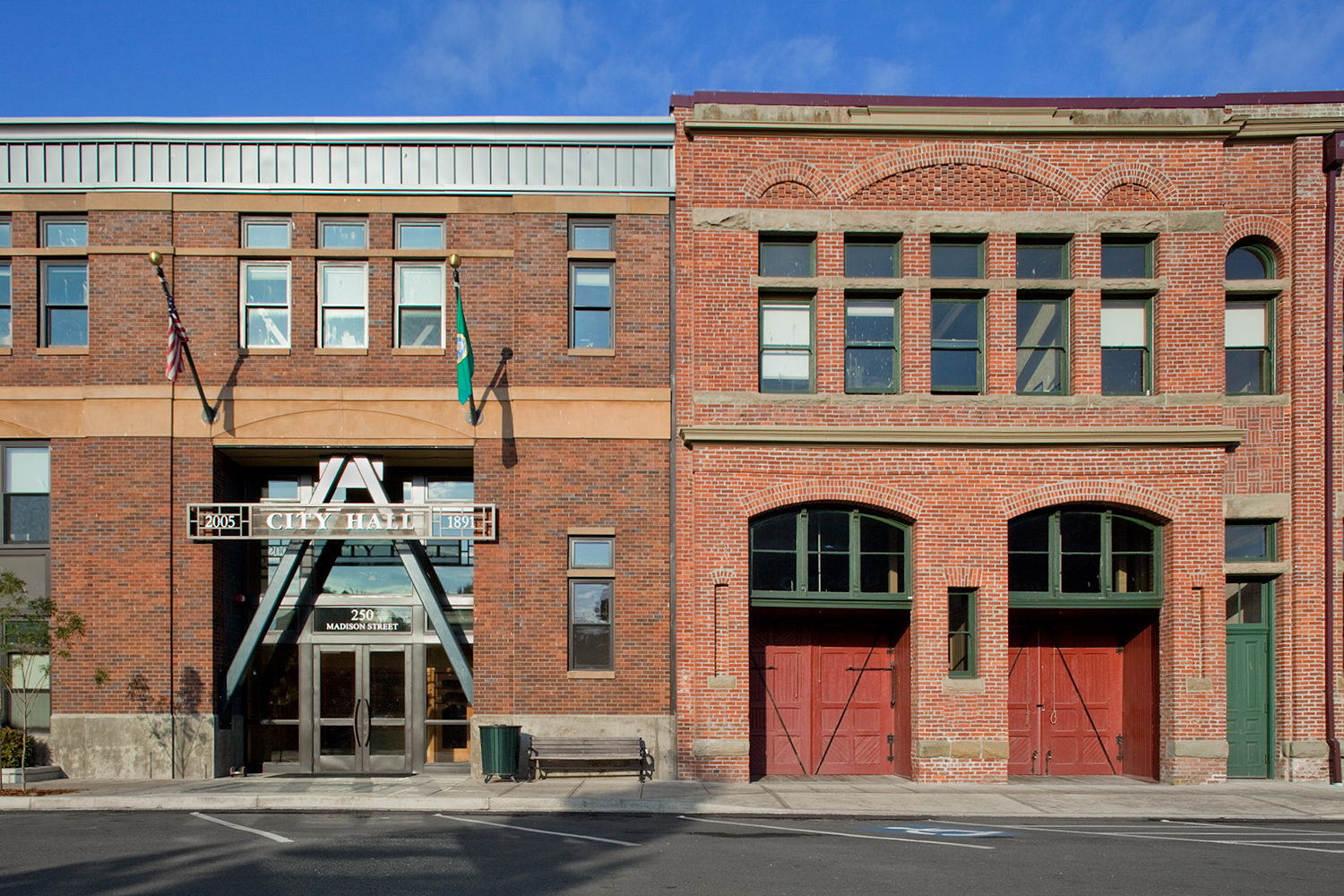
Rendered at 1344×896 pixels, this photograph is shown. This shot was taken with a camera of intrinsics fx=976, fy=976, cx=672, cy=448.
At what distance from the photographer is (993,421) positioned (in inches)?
639

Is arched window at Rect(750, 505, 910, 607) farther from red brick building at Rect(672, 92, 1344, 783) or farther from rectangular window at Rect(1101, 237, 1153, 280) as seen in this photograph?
rectangular window at Rect(1101, 237, 1153, 280)

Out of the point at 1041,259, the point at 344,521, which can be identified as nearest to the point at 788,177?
the point at 1041,259

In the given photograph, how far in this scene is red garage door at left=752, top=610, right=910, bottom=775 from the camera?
1686 centimetres

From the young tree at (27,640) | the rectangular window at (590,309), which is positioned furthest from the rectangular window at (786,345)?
the young tree at (27,640)

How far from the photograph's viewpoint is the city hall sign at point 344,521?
16.3 m

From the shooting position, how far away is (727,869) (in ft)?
33.0

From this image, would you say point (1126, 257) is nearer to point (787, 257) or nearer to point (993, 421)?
point (993, 421)

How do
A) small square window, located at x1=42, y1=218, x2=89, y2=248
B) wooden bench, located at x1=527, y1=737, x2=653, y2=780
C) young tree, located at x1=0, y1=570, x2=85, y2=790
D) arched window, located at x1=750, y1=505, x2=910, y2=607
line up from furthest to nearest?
small square window, located at x1=42, y1=218, x2=89, y2=248, arched window, located at x1=750, y1=505, x2=910, y2=607, wooden bench, located at x1=527, y1=737, x2=653, y2=780, young tree, located at x1=0, y1=570, x2=85, y2=790

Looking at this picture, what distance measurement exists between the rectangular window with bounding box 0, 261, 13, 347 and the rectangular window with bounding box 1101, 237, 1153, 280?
18.8 m

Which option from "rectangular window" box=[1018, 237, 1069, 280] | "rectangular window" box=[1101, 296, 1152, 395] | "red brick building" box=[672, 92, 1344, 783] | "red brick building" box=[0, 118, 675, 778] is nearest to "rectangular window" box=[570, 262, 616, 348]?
"red brick building" box=[0, 118, 675, 778]

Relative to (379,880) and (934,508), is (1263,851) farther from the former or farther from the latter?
(379,880)

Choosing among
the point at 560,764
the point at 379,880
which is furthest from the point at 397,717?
the point at 379,880

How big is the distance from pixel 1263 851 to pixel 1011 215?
33.2 ft

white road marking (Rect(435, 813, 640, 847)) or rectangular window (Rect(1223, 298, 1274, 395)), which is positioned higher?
rectangular window (Rect(1223, 298, 1274, 395))
